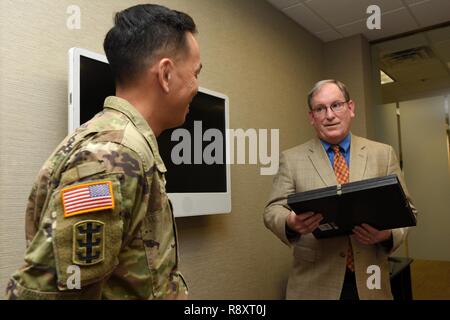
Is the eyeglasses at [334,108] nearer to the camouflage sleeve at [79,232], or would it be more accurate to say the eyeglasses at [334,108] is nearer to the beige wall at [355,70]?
the camouflage sleeve at [79,232]

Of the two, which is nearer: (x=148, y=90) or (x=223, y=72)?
(x=148, y=90)

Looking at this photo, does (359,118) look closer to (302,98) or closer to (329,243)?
(302,98)

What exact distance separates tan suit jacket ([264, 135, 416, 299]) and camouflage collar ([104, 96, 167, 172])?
861mm

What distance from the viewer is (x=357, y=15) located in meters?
2.99

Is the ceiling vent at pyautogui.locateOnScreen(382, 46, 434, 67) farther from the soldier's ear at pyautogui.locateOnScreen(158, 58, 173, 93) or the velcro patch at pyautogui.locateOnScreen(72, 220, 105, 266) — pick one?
the velcro patch at pyautogui.locateOnScreen(72, 220, 105, 266)

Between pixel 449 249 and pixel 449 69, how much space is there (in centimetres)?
226

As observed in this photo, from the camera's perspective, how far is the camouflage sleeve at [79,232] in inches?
21.4

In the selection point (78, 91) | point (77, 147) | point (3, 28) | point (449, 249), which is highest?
point (3, 28)

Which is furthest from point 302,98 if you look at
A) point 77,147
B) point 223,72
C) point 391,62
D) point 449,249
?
point 449,249

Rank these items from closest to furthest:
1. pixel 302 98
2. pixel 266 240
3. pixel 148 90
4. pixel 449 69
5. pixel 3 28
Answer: pixel 148 90 < pixel 3 28 < pixel 266 240 < pixel 302 98 < pixel 449 69

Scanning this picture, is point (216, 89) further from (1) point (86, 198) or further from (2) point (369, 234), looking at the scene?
(1) point (86, 198)

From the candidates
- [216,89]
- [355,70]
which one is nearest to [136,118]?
[216,89]

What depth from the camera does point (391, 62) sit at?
13.7 ft

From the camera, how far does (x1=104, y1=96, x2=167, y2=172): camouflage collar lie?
71 cm
